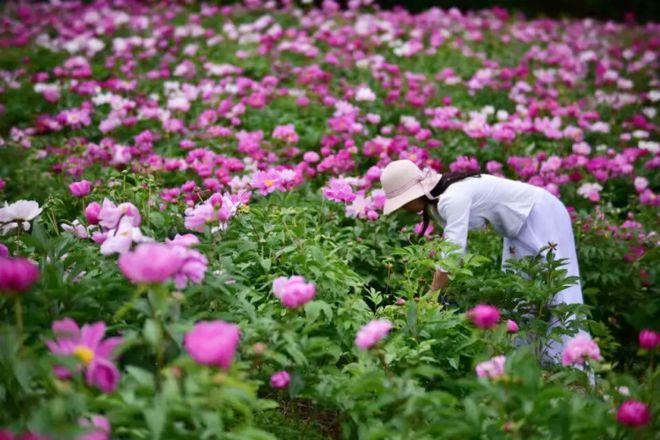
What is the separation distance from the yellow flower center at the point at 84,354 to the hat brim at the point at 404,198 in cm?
150

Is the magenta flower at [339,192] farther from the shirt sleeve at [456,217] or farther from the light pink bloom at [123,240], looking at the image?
the light pink bloom at [123,240]

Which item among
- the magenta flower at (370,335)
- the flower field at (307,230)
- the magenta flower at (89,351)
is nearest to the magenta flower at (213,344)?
the flower field at (307,230)

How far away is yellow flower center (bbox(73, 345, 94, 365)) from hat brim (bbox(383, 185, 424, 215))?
150 cm

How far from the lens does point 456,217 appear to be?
282 cm

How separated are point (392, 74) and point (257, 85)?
115 centimetres

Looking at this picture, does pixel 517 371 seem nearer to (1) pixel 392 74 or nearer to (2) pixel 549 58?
(1) pixel 392 74

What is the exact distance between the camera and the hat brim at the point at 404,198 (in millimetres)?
2869

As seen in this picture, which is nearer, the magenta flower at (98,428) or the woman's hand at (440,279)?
the magenta flower at (98,428)

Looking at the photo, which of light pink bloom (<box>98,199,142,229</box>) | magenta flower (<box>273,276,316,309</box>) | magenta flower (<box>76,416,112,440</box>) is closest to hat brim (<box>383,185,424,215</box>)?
magenta flower (<box>273,276,316,309</box>)

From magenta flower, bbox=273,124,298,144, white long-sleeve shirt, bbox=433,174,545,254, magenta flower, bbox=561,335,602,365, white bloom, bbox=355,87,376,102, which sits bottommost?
magenta flower, bbox=273,124,298,144

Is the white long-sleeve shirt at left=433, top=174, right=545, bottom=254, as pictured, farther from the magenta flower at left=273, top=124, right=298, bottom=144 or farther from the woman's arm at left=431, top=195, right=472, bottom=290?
the magenta flower at left=273, top=124, right=298, bottom=144

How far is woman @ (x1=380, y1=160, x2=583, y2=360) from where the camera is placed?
2.85m

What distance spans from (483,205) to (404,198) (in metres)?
0.38

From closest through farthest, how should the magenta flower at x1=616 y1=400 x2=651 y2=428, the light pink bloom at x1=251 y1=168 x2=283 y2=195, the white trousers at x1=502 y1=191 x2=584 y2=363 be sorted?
the magenta flower at x1=616 y1=400 x2=651 y2=428 < the light pink bloom at x1=251 y1=168 x2=283 y2=195 < the white trousers at x1=502 y1=191 x2=584 y2=363
